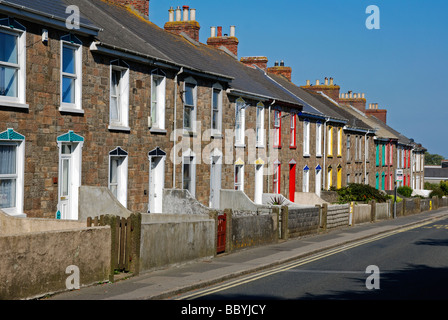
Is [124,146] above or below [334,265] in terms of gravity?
above

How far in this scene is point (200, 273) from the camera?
14.9 m

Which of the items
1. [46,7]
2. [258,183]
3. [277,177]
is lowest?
[258,183]

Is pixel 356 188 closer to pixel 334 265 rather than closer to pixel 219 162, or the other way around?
pixel 219 162

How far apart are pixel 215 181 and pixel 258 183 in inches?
205

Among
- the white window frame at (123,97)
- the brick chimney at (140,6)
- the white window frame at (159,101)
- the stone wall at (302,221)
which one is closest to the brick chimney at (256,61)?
the brick chimney at (140,6)

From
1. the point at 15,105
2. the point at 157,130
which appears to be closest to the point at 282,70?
the point at 157,130

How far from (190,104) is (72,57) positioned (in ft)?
24.5

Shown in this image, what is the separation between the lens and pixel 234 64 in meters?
35.9

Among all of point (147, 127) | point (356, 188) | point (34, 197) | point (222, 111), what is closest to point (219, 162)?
Result: point (222, 111)

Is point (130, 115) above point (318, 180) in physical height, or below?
above
